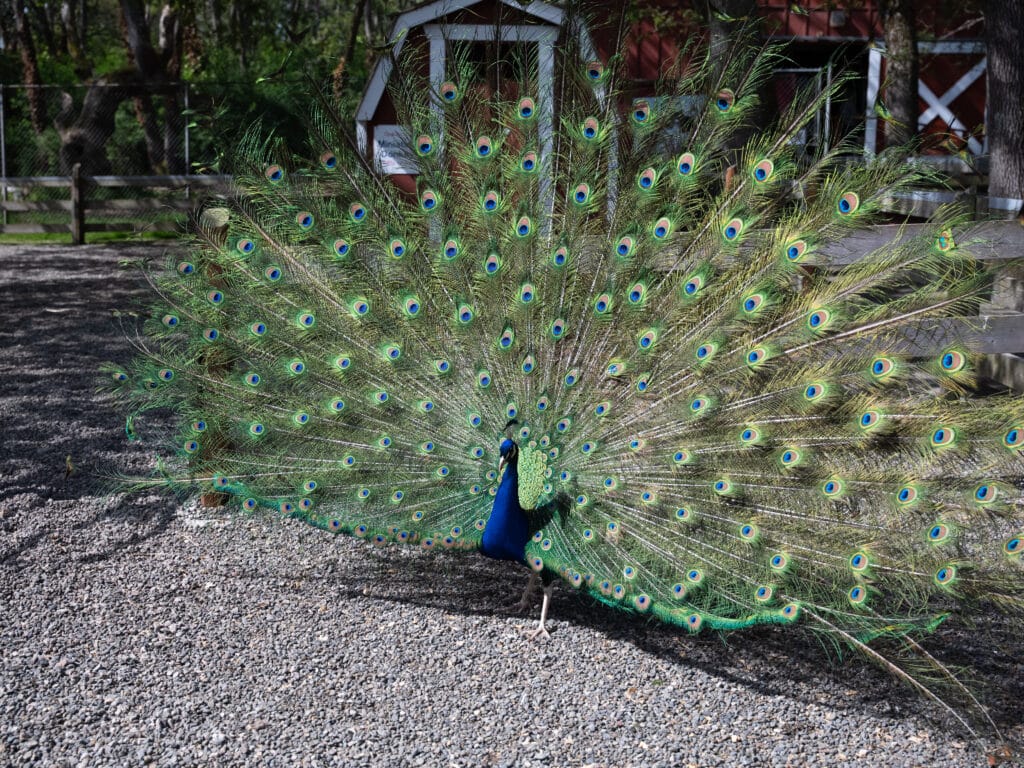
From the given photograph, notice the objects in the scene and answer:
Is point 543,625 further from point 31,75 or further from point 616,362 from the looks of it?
point 31,75

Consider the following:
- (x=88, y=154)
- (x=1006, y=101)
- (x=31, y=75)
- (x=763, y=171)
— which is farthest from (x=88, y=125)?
(x=763, y=171)

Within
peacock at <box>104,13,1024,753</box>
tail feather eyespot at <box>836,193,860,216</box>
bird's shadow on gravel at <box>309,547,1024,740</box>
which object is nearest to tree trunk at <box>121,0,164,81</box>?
peacock at <box>104,13,1024,753</box>

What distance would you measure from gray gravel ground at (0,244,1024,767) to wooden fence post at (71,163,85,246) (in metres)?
10.7

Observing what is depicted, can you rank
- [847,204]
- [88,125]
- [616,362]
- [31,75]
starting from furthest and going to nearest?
[31,75] < [88,125] < [616,362] < [847,204]

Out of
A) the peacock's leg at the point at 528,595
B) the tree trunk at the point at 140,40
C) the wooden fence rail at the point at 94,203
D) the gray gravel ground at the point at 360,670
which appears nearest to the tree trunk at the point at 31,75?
the tree trunk at the point at 140,40

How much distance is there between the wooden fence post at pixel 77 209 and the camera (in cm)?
1527

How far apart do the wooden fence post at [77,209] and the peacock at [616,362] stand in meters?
11.6

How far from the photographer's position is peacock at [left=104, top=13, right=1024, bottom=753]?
12.5 feet

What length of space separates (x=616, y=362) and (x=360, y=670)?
5.30 feet

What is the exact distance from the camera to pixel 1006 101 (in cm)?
764

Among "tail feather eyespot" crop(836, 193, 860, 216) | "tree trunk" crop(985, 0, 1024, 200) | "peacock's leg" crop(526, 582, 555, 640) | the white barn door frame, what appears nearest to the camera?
"tail feather eyespot" crop(836, 193, 860, 216)

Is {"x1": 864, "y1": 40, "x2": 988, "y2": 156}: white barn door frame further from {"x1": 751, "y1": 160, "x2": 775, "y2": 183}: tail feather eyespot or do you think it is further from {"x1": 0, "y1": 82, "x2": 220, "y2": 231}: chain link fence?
{"x1": 751, "y1": 160, "x2": 775, "y2": 183}: tail feather eyespot

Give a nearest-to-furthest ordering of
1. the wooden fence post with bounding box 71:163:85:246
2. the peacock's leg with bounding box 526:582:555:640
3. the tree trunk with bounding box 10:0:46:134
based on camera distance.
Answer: the peacock's leg with bounding box 526:582:555:640, the wooden fence post with bounding box 71:163:85:246, the tree trunk with bounding box 10:0:46:134

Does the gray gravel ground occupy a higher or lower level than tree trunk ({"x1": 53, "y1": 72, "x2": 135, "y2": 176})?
lower
